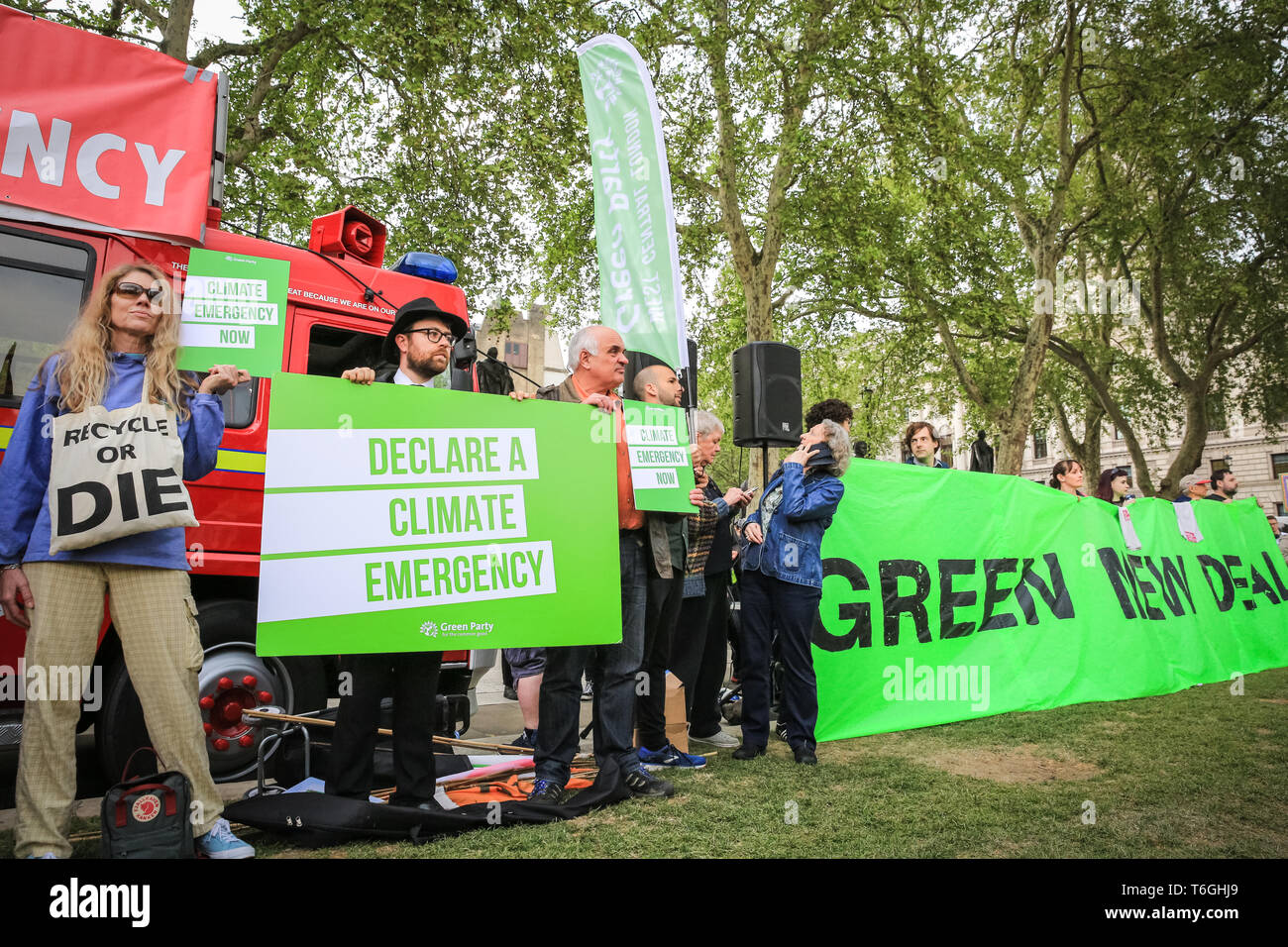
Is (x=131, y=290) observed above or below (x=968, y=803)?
above

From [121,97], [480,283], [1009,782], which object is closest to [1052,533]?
[1009,782]

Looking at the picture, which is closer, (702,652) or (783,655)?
(783,655)

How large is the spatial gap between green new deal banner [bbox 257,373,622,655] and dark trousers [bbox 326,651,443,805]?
18 cm

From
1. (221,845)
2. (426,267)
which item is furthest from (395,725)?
(426,267)

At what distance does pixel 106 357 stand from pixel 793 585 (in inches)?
140

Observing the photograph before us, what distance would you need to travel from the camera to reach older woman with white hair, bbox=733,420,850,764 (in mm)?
4797

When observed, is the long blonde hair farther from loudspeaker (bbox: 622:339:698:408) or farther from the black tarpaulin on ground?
loudspeaker (bbox: 622:339:698:408)

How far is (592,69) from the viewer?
19.3ft

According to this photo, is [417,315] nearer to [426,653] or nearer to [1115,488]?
[426,653]

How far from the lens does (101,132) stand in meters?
4.07

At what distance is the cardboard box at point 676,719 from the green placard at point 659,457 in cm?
125

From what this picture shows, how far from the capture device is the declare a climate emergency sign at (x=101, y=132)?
3.85 meters

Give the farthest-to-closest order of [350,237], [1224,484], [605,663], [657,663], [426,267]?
[1224,484], [426,267], [350,237], [657,663], [605,663]

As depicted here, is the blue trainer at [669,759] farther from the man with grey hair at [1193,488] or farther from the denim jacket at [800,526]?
the man with grey hair at [1193,488]
